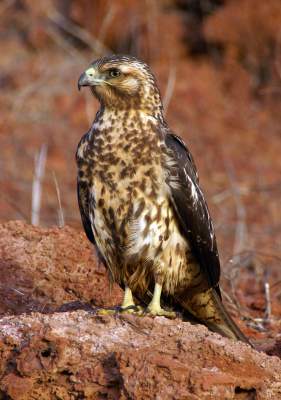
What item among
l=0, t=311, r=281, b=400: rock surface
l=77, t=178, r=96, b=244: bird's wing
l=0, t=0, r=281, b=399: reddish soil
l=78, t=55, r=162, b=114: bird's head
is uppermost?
l=0, t=0, r=281, b=399: reddish soil

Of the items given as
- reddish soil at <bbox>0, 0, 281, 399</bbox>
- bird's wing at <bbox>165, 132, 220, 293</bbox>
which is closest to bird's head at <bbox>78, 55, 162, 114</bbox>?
bird's wing at <bbox>165, 132, 220, 293</bbox>

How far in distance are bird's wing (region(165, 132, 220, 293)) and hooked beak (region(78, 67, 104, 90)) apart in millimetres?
513

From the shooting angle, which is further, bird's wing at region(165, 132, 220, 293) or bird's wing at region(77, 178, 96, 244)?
bird's wing at region(77, 178, 96, 244)

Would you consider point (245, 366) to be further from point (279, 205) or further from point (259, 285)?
point (279, 205)

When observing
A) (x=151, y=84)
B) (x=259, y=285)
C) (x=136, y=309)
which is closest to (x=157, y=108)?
(x=151, y=84)

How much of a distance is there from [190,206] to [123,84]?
82cm

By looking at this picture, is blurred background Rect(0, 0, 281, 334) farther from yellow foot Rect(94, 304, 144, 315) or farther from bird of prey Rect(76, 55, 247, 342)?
yellow foot Rect(94, 304, 144, 315)

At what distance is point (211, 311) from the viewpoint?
5.81m

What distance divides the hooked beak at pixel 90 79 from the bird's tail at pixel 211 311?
1376mm

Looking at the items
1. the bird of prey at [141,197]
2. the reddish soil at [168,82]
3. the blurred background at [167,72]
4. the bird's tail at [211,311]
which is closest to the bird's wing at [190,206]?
the bird of prey at [141,197]

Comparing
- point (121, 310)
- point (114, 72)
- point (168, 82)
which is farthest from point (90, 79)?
point (168, 82)

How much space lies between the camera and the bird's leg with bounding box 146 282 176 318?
520cm

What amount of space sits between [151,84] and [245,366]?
1997 millimetres

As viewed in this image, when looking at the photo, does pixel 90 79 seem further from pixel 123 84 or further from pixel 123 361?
pixel 123 361
